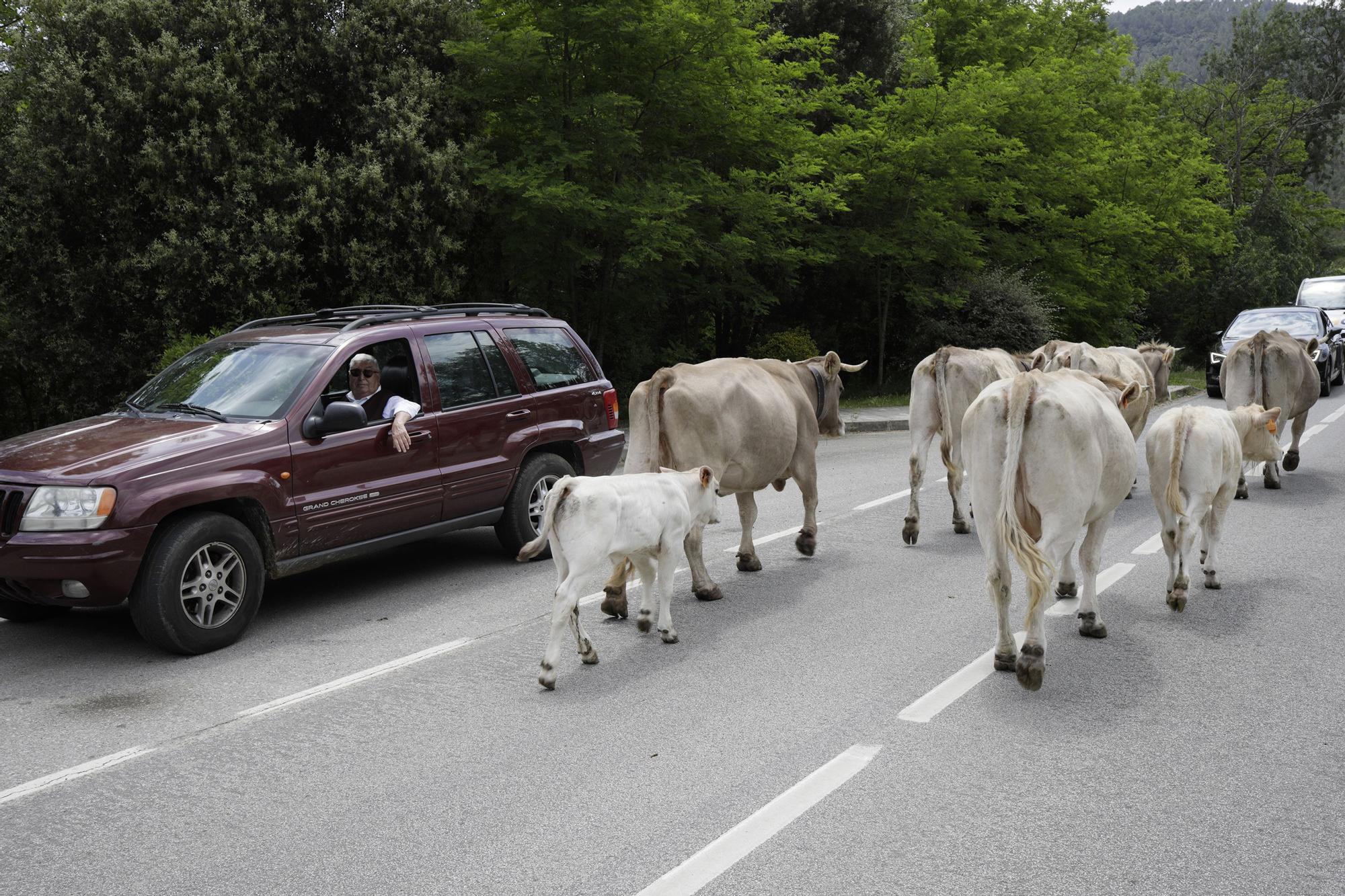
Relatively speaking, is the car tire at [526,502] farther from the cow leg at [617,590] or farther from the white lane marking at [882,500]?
the white lane marking at [882,500]

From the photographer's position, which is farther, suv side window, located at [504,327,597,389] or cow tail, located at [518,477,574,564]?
suv side window, located at [504,327,597,389]

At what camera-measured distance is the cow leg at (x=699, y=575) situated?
799 cm

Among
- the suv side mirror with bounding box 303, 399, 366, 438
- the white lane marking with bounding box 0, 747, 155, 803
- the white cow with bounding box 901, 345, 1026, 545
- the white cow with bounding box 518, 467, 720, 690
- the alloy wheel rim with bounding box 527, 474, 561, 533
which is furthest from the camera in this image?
the white cow with bounding box 901, 345, 1026, 545

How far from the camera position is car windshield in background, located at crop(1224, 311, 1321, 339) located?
2552cm

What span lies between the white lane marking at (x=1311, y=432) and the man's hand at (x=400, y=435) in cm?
1376

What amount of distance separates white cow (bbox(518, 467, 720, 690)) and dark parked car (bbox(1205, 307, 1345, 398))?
21078 mm

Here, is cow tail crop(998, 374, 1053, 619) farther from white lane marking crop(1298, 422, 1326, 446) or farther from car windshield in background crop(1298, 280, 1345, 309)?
car windshield in background crop(1298, 280, 1345, 309)

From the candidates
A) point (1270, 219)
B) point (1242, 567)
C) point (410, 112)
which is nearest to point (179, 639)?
point (1242, 567)

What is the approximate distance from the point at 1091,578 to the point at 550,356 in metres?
5.15

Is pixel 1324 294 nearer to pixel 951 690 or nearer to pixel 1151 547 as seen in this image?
pixel 1151 547

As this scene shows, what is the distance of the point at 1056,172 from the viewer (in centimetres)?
2889

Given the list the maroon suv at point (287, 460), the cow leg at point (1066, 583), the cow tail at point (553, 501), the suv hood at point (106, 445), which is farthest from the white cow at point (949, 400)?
the suv hood at point (106, 445)

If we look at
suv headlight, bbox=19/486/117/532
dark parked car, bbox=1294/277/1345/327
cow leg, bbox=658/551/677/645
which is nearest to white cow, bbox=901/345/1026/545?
cow leg, bbox=658/551/677/645

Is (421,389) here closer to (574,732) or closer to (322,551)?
(322,551)
